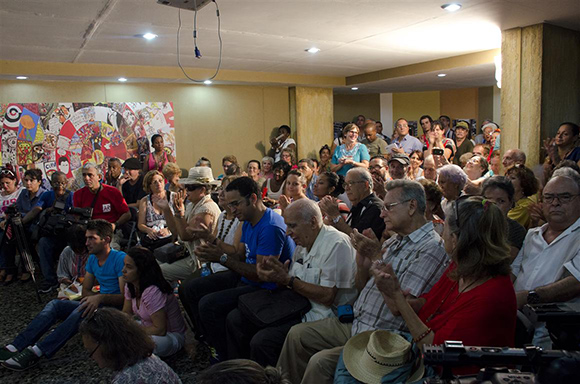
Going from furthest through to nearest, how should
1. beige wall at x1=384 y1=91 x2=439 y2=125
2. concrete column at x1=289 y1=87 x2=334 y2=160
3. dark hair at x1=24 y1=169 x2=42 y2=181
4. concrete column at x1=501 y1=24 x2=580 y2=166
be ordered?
beige wall at x1=384 y1=91 x2=439 y2=125 < concrete column at x1=289 y1=87 x2=334 y2=160 < dark hair at x1=24 y1=169 x2=42 y2=181 < concrete column at x1=501 y1=24 x2=580 y2=166

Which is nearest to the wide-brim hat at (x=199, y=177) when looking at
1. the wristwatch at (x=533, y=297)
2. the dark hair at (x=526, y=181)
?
the dark hair at (x=526, y=181)

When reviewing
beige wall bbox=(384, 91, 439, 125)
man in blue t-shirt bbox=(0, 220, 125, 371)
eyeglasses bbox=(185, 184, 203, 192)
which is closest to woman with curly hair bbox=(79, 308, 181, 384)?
man in blue t-shirt bbox=(0, 220, 125, 371)

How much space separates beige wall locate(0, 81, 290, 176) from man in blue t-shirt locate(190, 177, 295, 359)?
215 inches

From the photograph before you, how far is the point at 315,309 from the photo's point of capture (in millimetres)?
2484

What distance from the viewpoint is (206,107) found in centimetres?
857

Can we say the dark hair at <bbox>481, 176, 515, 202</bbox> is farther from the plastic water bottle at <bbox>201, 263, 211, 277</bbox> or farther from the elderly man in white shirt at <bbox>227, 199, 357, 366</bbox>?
the plastic water bottle at <bbox>201, 263, 211, 277</bbox>

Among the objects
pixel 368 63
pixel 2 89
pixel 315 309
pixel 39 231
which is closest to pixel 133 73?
pixel 2 89

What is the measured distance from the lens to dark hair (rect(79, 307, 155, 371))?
2062mm

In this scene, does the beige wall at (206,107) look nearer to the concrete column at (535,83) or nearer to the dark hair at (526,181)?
the concrete column at (535,83)

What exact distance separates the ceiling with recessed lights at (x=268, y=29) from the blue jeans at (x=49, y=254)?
2.23 m

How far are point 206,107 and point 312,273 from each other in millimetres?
6628

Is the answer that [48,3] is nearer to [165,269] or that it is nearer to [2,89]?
[165,269]

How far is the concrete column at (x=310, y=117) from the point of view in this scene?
918 centimetres

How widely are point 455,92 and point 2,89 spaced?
10.9 meters
